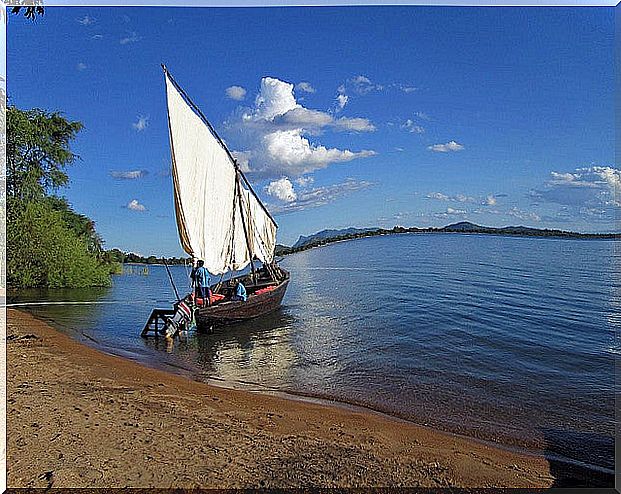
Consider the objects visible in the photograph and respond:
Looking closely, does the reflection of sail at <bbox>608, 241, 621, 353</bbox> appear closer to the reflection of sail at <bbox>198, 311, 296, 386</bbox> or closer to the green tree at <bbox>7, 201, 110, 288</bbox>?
the reflection of sail at <bbox>198, 311, 296, 386</bbox>

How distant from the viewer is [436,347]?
1023cm

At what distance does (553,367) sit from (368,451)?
19.0ft

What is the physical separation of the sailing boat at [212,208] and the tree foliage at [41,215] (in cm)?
Answer: 711

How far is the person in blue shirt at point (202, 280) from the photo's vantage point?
37.2 ft

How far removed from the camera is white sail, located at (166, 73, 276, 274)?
1027cm

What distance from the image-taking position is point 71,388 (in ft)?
19.0

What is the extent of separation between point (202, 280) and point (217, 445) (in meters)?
7.54

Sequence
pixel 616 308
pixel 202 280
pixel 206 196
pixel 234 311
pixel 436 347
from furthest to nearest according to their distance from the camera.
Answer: pixel 616 308
pixel 234 311
pixel 206 196
pixel 202 280
pixel 436 347

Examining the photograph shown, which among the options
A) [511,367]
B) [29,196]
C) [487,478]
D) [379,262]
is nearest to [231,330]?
[511,367]

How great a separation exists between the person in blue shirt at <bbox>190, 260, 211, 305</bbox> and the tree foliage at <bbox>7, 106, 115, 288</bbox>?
8.98 metres

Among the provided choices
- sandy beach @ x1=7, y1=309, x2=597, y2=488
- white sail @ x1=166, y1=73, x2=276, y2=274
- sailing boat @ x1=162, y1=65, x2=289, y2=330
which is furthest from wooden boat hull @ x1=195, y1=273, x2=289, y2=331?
sandy beach @ x1=7, y1=309, x2=597, y2=488

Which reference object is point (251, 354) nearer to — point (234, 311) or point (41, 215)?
point (234, 311)

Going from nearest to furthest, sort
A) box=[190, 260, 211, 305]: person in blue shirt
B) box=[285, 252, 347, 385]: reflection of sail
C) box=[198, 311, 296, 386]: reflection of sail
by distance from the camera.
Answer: box=[198, 311, 296, 386]: reflection of sail < box=[285, 252, 347, 385]: reflection of sail < box=[190, 260, 211, 305]: person in blue shirt

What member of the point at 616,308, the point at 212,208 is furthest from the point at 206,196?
the point at 616,308
